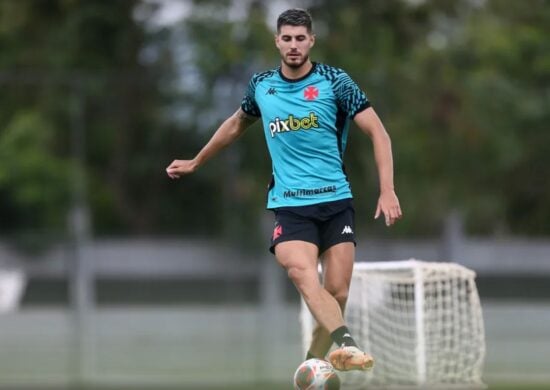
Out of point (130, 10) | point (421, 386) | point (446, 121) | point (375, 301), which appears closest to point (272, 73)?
point (421, 386)

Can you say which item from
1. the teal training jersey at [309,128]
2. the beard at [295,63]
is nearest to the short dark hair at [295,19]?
the beard at [295,63]

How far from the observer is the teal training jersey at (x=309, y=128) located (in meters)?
7.15

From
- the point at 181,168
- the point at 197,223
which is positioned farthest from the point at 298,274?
the point at 197,223

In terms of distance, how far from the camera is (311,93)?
281 inches

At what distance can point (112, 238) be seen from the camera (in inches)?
645

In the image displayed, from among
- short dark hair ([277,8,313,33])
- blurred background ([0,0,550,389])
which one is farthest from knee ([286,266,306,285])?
blurred background ([0,0,550,389])

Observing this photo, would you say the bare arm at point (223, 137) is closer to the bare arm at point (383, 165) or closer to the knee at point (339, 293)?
the bare arm at point (383, 165)

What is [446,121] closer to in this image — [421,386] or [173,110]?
[173,110]

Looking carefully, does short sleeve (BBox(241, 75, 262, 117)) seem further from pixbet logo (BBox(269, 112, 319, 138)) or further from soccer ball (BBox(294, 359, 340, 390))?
soccer ball (BBox(294, 359, 340, 390))

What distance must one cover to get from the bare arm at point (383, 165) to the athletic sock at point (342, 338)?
58 centimetres

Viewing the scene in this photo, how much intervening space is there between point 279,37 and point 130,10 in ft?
51.5

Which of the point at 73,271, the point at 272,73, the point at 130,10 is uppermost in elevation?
the point at 130,10

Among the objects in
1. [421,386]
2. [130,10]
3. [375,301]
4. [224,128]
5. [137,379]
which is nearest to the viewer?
[224,128]

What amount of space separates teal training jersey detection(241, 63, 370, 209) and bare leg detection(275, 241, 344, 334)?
0.24 metres
